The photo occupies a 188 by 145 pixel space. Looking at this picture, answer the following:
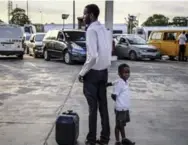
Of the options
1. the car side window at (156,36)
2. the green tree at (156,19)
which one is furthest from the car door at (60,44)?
the green tree at (156,19)

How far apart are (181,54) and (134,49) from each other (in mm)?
2863

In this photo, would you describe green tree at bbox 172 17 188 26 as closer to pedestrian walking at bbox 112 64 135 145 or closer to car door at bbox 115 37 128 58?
car door at bbox 115 37 128 58

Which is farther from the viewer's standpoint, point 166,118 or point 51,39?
point 51,39

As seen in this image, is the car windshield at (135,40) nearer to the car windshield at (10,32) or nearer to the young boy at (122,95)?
the car windshield at (10,32)

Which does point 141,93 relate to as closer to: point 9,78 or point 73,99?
point 73,99

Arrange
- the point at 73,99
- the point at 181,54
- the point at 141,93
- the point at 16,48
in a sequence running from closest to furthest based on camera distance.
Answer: the point at 73,99
the point at 141,93
the point at 16,48
the point at 181,54

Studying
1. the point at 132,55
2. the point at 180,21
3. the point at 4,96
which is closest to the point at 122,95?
A: the point at 4,96

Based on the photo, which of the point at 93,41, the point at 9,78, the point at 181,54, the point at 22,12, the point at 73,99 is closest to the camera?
the point at 93,41

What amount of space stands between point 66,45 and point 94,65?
16.7 m

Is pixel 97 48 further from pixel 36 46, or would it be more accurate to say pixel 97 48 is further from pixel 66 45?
pixel 36 46

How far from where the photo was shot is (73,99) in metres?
11.3

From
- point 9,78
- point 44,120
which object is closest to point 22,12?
point 9,78

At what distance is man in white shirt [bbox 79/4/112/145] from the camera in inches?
251

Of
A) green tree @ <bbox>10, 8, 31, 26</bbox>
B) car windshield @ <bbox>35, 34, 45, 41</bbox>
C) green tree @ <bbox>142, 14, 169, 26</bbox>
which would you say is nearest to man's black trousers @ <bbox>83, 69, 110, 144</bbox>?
car windshield @ <bbox>35, 34, 45, 41</bbox>
